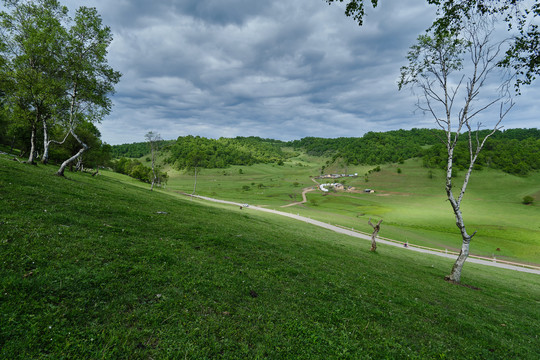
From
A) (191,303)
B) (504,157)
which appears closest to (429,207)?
(191,303)

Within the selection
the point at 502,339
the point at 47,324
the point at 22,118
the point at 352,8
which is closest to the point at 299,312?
the point at 47,324

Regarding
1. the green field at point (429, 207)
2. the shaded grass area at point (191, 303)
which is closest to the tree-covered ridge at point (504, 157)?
the green field at point (429, 207)

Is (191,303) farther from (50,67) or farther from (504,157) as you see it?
(504,157)

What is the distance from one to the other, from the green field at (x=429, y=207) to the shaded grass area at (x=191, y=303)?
4645 centimetres

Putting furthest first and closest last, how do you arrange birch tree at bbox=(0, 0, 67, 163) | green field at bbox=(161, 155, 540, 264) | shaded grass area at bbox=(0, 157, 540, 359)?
green field at bbox=(161, 155, 540, 264), birch tree at bbox=(0, 0, 67, 163), shaded grass area at bbox=(0, 157, 540, 359)

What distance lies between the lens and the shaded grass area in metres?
4.84

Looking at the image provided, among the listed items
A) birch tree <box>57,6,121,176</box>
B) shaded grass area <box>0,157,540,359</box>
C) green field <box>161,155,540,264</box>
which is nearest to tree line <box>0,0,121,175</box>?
birch tree <box>57,6,121,176</box>

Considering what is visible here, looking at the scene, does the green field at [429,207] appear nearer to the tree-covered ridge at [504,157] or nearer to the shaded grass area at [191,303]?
the tree-covered ridge at [504,157]

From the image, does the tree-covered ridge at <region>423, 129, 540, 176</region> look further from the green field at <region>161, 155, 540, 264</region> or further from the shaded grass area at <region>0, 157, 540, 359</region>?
the shaded grass area at <region>0, 157, 540, 359</region>

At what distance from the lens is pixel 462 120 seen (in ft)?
→ 56.9

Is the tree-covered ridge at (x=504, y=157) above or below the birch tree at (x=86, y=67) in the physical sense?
above

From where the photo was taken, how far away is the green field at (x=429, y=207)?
51250 millimetres

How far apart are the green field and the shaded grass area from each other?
46446mm

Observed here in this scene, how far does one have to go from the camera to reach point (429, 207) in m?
96.9
